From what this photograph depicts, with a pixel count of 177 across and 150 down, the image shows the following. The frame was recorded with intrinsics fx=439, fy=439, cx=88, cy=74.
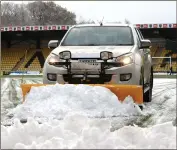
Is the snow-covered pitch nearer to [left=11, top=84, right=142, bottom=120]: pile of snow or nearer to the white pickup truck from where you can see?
[left=11, top=84, right=142, bottom=120]: pile of snow

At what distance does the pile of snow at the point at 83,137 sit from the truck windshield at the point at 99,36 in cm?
380

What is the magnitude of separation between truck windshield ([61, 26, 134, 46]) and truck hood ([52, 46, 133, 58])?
1.10ft

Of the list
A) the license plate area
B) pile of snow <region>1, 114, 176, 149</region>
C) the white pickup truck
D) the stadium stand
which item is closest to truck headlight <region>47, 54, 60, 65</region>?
the white pickup truck

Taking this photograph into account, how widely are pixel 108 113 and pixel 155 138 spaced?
2.33m

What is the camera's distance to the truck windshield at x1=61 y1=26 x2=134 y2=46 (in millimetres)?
7070

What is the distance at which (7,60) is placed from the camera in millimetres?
35156

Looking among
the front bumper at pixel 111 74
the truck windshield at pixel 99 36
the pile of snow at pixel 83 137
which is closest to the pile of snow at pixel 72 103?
the front bumper at pixel 111 74

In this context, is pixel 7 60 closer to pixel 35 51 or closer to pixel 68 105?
pixel 35 51

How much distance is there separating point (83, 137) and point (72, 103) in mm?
2450

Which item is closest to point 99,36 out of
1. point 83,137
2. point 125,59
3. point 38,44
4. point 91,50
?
point 91,50

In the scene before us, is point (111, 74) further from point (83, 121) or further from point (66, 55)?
point (83, 121)

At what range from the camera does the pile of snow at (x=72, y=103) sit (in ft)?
17.2

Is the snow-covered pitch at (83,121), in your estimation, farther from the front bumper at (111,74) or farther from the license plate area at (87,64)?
the license plate area at (87,64)

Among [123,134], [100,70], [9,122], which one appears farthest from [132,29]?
[123,134]
